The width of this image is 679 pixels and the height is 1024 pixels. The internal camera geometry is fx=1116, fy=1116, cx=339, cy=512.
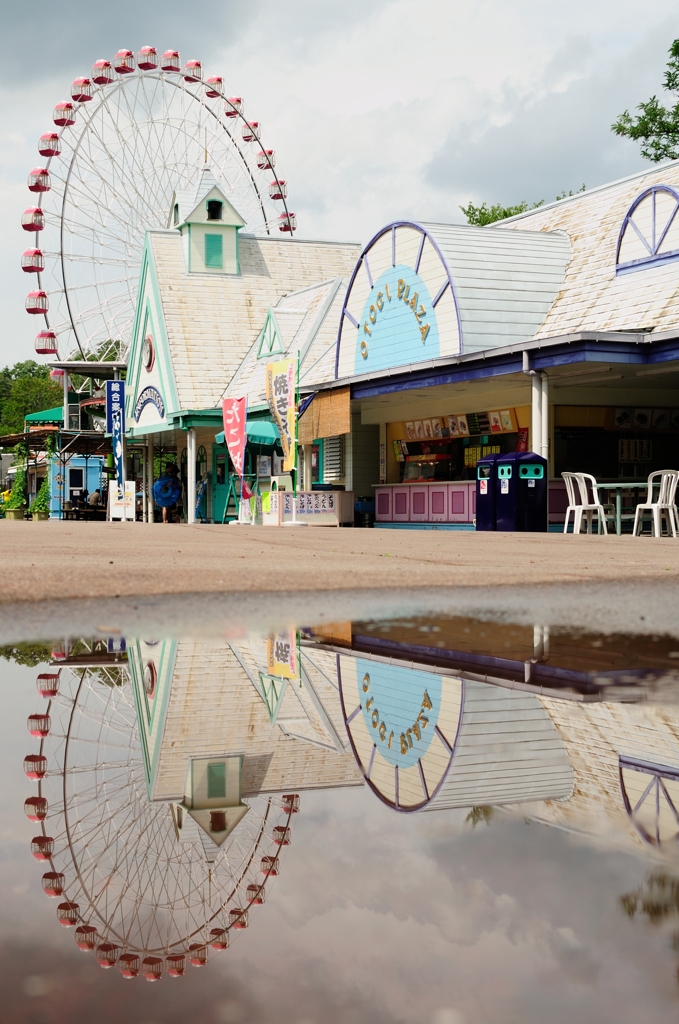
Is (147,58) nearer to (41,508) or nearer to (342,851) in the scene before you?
(41,508)

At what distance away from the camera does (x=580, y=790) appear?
6.68 ft

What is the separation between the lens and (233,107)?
39531 millimetres

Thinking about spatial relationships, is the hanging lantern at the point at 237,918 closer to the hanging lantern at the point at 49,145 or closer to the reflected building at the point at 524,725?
the reflected building at the point at 524,725

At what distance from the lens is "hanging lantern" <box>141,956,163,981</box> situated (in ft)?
4.29

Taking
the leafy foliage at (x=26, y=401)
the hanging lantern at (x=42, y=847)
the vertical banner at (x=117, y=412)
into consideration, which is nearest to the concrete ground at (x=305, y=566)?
the hanging lantern at (x=42, y=847)

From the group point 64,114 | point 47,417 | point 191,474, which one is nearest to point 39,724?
point 191,474

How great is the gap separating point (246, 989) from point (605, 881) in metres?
0.54

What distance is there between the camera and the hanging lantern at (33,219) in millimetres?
39406

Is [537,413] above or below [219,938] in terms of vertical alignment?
above

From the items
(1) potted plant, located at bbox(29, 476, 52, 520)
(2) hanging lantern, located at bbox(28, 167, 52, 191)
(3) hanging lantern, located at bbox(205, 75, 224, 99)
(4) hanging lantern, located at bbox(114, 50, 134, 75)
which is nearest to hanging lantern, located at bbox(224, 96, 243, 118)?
(3) hanging lantern, located at bbox(205, 75, 224, 99)

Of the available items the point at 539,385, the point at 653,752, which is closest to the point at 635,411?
the point at 539,385

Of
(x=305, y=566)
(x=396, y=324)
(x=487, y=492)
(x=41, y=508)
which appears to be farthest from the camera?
(x=41, y=508)

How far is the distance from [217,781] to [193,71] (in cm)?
4053

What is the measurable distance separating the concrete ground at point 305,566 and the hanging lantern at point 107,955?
14.7ft
